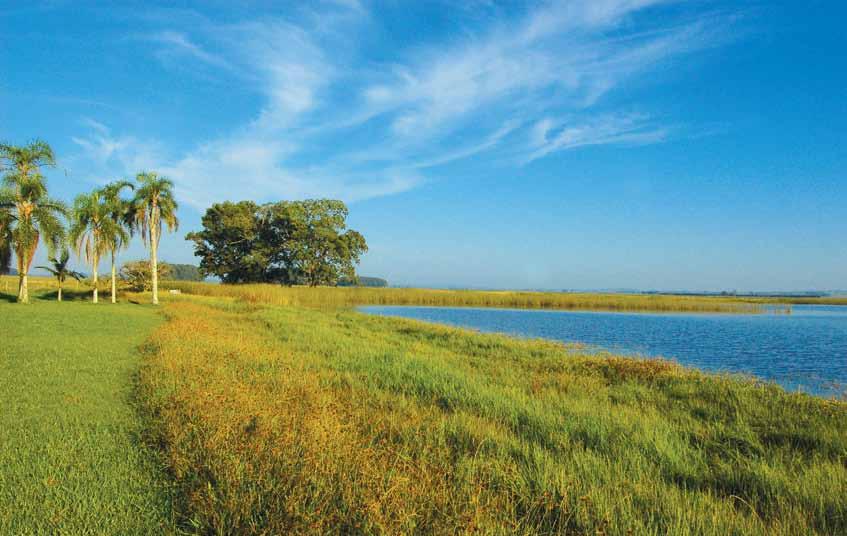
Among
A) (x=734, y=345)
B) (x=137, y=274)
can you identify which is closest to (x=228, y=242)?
(x=137, y=274)

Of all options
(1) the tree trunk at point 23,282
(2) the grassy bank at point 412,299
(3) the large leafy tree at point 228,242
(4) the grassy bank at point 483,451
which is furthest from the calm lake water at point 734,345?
(3) the large leafy tree at point 228,242

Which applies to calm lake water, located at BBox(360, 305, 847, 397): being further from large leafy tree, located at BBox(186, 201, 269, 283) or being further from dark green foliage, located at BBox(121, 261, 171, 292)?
large leafy tree, located at BBox(186, 201, 269, 283)

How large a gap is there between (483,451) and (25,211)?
3358 centimetres

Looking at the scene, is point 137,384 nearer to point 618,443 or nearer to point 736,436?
point 618,443

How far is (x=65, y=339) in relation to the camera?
40.1 ft

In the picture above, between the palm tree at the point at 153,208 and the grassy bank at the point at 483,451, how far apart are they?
2487 centimetres

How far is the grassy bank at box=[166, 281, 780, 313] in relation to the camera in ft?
135

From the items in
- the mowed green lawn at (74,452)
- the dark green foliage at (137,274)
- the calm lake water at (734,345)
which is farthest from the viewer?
the dark green foliage at (137,274)

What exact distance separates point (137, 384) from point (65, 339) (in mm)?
6776

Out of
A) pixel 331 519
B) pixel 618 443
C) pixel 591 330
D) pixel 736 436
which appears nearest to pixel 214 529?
pixel 331 519

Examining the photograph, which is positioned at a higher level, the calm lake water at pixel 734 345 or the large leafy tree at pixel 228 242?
the large leafy tree at pixel 228 242

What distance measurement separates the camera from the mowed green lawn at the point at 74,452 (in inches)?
134

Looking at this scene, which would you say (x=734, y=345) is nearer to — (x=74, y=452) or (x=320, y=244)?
(x=74, y=452)

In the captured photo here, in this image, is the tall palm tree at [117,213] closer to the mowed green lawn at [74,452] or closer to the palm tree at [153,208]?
the palm tree at [153,208]
